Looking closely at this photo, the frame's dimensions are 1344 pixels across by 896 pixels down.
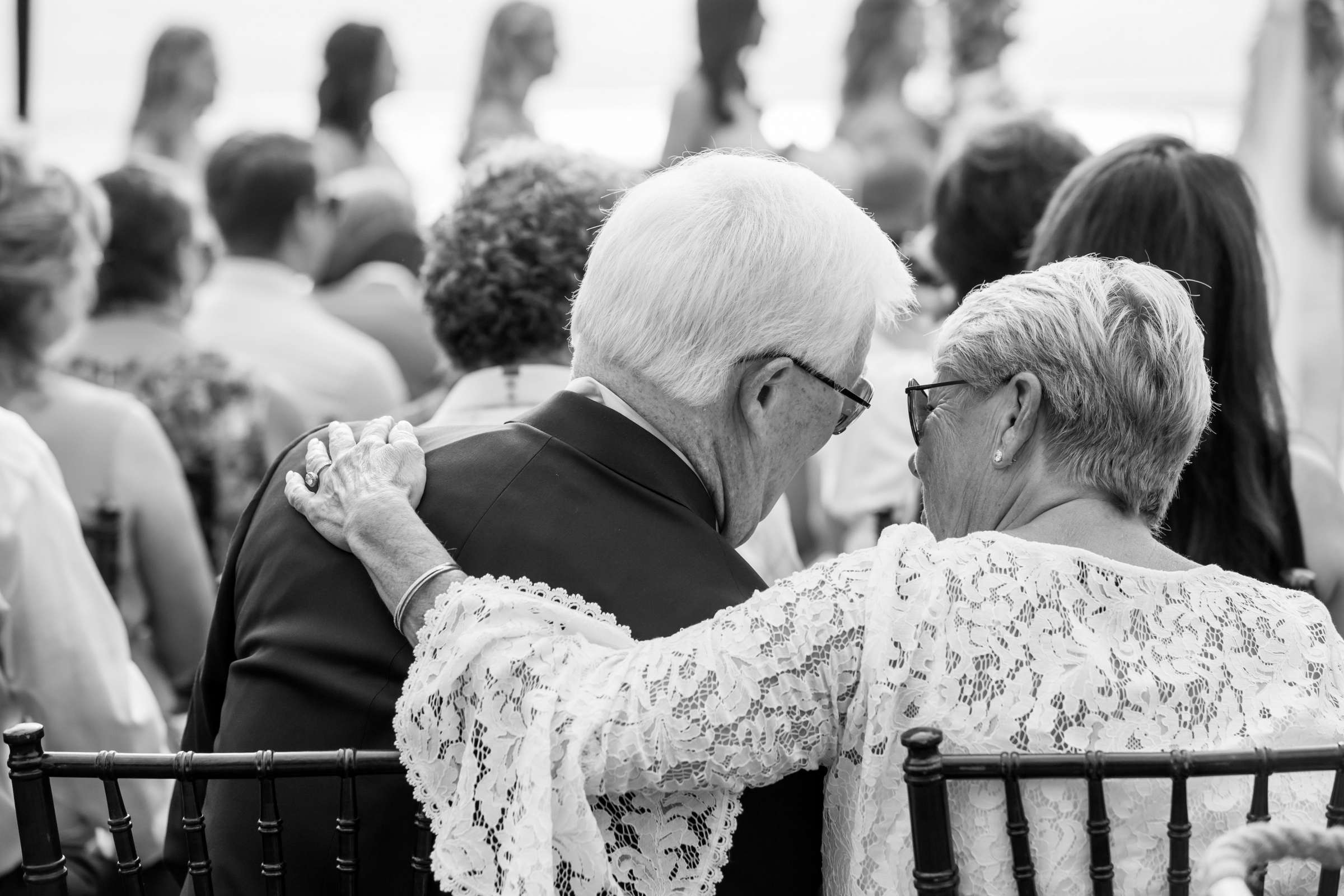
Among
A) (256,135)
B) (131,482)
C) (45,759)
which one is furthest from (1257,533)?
(256,135)

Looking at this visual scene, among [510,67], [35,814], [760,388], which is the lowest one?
[35,814]

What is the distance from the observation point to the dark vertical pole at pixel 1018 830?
1394 millimetres

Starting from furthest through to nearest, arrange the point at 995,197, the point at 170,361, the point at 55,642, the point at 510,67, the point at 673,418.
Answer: the point at 510,67, the point at 170,361, the point at 995,197, the point at 55,642, the point at 673,418

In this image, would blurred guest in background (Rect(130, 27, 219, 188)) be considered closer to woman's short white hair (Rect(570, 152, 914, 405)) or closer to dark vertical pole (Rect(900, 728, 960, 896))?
woman's short white hair (Rect(570, 152, 914, 405))

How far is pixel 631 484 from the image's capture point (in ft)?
5.67

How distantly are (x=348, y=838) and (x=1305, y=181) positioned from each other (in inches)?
129

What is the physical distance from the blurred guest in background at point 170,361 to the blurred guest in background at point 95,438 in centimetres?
34

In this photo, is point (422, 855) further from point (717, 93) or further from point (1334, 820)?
point (717, 93)

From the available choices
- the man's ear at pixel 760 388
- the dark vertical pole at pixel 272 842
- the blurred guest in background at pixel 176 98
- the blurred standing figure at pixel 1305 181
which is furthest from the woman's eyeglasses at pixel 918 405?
the blurred guest in background at pixel 176 98

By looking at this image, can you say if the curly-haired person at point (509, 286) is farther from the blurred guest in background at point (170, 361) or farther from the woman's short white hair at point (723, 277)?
the blurred guest in background at point (170, 361)

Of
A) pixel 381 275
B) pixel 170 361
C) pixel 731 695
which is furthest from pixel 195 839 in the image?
pixel 381 275

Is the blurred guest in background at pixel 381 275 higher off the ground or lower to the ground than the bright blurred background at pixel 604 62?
lower

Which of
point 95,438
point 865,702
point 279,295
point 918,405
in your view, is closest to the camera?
point 865,702

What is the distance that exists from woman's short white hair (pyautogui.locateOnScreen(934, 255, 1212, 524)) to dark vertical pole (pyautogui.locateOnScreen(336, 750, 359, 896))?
2.86 ft
